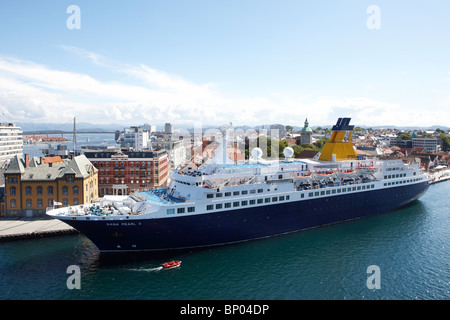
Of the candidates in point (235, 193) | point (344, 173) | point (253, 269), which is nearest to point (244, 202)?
point (235, 193)

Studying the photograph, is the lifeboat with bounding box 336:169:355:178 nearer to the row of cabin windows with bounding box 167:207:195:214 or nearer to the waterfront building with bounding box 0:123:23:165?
the row of cabin windows with bounding box 167:207:195:214

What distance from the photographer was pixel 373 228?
34875 mm

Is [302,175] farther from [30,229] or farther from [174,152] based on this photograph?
→ [174,152]

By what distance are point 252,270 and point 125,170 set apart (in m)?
29.1

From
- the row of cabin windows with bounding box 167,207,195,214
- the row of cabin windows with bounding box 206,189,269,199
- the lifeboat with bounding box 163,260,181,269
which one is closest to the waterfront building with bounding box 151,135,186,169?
the row of cabin windows with bounding box 206,189,269,199

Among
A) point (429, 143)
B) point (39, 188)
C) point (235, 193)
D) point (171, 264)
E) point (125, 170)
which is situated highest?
point (429, 143)

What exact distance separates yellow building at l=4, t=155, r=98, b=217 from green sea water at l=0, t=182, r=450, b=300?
7.47m

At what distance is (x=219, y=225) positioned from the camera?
28469mm

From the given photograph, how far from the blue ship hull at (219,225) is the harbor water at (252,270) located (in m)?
0.95

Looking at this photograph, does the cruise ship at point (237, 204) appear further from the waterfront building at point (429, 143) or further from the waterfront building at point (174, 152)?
the waterfront building at point (429, 143)

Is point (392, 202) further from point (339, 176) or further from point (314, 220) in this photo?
point (314, 220)
